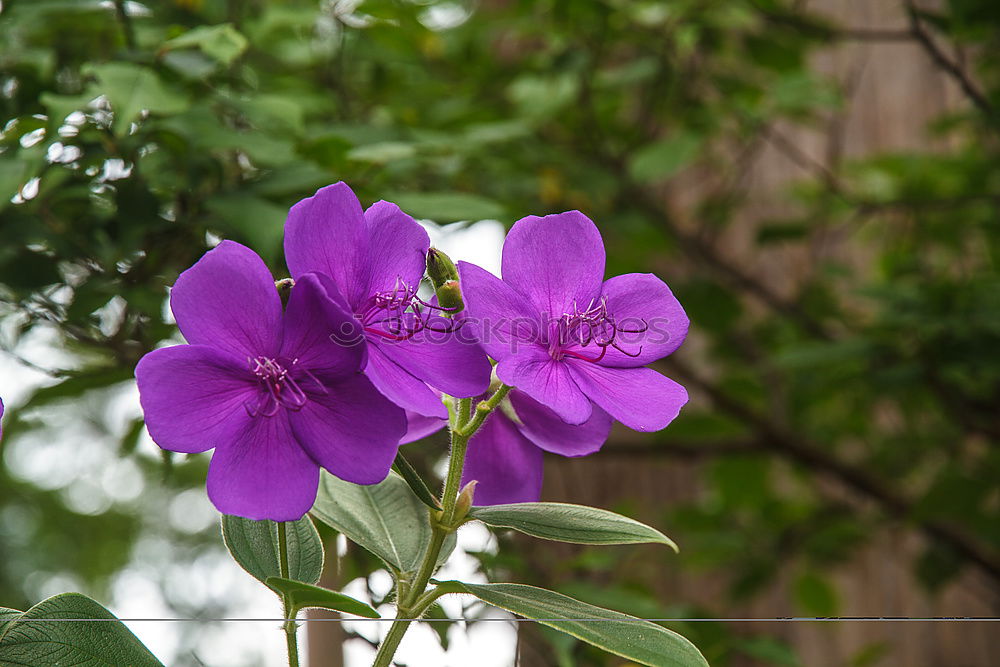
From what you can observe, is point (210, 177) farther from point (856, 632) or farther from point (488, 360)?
point (856, 632)

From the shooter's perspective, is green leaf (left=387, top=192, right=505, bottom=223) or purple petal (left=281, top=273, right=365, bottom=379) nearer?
purple petal (left=281, top=273, right=365, bottom=379)

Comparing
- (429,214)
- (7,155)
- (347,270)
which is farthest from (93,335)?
(347,270)

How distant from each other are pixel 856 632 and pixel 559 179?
852 mm

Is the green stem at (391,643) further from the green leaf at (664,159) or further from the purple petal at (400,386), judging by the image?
the green leaf at (664,159)

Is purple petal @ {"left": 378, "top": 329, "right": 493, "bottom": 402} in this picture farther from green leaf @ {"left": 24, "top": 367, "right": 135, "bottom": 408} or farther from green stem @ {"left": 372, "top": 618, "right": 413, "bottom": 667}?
green leaf @ {"left": 24, "top": 367, "right": 135, "bottom": 408}

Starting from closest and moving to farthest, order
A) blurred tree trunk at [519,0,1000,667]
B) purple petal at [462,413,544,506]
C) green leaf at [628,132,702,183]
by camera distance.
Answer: purple petal at [462,413,544,506], green leaf at [628,132,702,183], blurred tree trunk at [519,0,1000,667]

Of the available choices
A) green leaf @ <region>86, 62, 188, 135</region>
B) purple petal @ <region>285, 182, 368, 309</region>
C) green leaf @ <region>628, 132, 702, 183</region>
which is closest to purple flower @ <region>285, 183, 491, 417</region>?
purple petal @ <region>285, 182, 368, 309</region>

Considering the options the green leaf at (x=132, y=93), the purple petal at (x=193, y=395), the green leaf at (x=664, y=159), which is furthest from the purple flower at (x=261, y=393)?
the green leaf at (x=664, y=159)

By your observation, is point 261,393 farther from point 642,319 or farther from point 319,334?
point 642,319

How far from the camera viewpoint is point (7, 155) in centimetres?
65

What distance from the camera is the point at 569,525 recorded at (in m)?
0.36

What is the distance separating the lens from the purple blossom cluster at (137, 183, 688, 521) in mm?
313

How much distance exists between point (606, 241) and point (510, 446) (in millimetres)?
1042

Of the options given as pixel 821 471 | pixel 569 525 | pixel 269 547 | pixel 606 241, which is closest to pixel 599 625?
pixel 569 525
